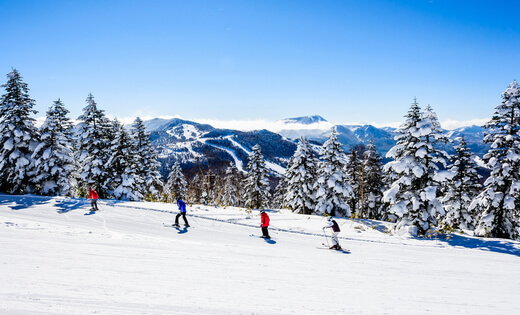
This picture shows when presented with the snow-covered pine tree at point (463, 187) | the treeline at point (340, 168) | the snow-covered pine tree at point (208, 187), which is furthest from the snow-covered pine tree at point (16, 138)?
the snow-covered pine tree at point (463, 187)

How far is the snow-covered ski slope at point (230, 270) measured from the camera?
7816 millimetres

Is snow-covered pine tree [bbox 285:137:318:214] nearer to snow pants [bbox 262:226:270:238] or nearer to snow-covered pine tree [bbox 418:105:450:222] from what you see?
snow-covered pine tree [bbox 418:105:450:222]

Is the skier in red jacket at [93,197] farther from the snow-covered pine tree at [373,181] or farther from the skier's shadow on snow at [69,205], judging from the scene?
the snow-covered pine tree at [373,181]

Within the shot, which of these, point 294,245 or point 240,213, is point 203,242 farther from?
point 240,213

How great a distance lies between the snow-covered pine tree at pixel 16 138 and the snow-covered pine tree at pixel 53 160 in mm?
1010

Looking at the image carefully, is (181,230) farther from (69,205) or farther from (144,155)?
(144,155)

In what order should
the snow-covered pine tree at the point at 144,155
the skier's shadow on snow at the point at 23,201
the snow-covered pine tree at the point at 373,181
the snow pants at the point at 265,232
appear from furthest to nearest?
the snow-covered pine tree at the point at 373,181 < the snow-covered pine tree at the point at 144,155 < the skier's shadow on snow at the point at 23,201 < the snow pants at the point at 265,232

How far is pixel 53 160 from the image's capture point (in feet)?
85.9

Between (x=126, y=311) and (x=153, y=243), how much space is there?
7328mm

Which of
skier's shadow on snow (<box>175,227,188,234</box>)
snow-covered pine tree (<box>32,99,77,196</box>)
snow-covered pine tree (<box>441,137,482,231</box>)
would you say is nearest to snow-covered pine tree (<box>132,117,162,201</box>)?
snow-covered pine tree (<box>32,99,77,196</box>)

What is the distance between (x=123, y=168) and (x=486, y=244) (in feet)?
113

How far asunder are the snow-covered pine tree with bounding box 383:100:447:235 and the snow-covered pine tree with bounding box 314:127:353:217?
9.16 metres

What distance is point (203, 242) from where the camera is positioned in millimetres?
14805

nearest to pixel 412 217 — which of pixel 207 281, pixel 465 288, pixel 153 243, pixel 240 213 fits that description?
pixel 465 288
